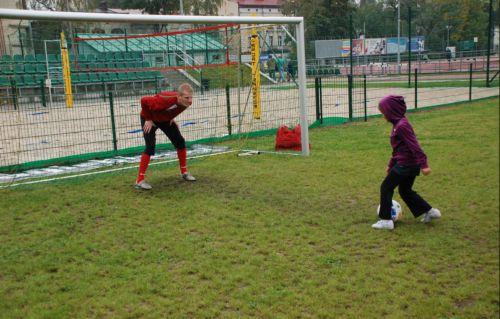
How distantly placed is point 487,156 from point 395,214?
437 centimetres

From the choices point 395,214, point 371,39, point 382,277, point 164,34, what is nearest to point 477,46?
point 371,39

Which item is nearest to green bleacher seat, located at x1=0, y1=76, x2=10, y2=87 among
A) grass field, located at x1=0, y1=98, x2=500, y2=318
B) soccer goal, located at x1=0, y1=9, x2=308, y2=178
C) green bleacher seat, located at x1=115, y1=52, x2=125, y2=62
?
soccer goal, located at x1=0, y1=9, x2=308, y2=178

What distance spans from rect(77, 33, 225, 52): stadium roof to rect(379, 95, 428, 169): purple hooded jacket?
7603 mm

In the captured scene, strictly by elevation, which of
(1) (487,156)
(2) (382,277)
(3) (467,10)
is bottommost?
(2) (382,277)

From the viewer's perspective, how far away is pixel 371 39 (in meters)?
25.9

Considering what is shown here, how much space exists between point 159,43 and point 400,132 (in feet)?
32.3

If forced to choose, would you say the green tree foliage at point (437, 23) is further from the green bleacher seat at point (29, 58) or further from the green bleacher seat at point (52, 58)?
the green bleacher seat at point (52, 58)

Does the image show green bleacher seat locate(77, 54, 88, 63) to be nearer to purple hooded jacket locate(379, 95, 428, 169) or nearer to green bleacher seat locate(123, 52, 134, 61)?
green bleacher seat locate(123, 52, 134, 61)

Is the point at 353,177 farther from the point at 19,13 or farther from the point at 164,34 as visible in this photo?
the point at 164,34

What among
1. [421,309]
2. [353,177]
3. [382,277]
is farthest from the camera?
[353,177]

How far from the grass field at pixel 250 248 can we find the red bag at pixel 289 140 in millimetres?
2002

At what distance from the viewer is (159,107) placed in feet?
23.0

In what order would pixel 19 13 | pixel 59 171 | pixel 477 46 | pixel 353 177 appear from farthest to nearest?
pixel 477 46 → pixel 59 171 → pixel 353 177 → pixel 19 13

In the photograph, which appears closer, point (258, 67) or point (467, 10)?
point (258, 67)
